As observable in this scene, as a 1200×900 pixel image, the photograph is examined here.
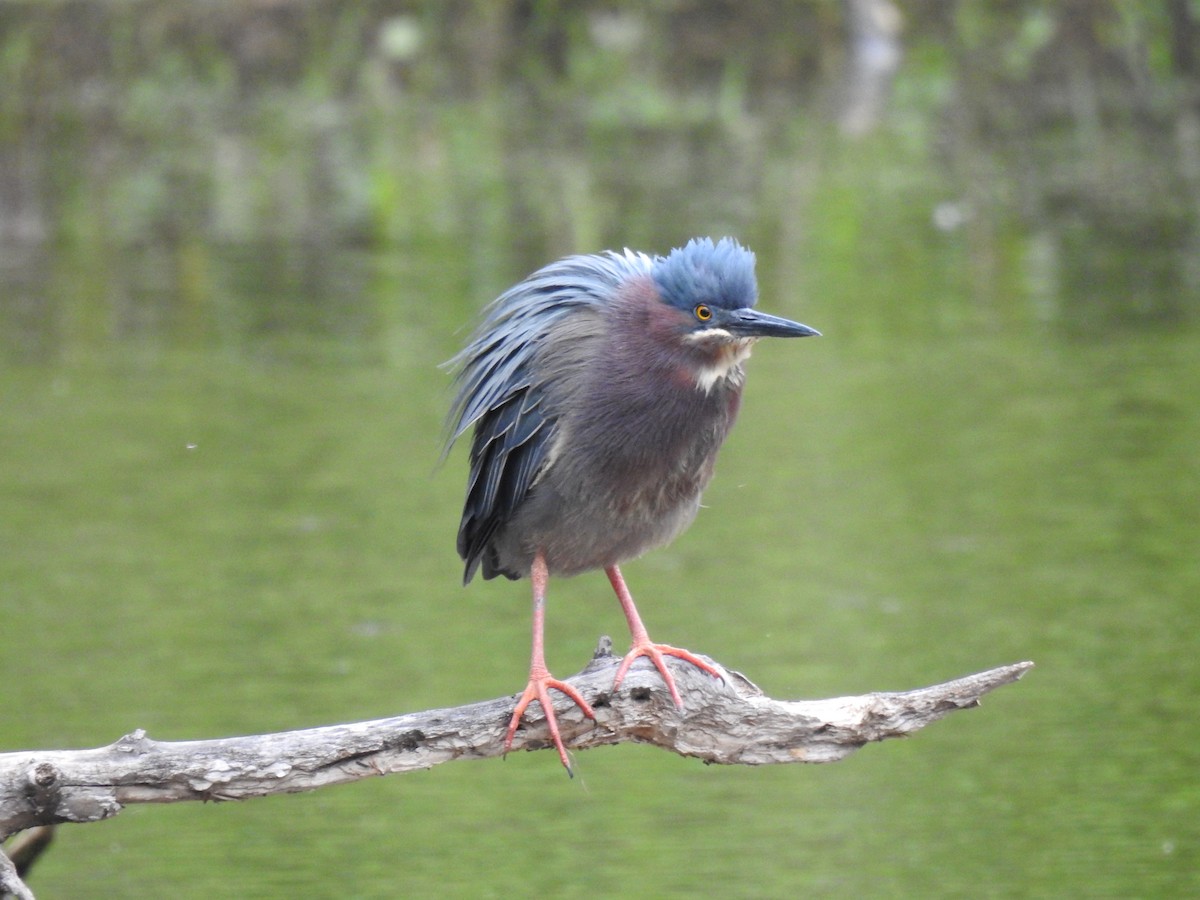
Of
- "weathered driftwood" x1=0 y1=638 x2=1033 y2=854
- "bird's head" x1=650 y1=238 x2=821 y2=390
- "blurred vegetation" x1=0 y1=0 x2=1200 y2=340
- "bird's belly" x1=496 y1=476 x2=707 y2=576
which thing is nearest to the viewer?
"weathered driftwood" x1=0 y1=638 x2=1033 y2=854

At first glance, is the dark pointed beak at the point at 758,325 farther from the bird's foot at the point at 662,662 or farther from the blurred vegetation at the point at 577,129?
the blurred vegetation at the point at 577,129

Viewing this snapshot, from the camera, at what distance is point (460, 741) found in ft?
14.4

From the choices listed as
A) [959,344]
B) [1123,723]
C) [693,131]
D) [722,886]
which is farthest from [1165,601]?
[693,131]

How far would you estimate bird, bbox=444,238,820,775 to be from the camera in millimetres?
4430

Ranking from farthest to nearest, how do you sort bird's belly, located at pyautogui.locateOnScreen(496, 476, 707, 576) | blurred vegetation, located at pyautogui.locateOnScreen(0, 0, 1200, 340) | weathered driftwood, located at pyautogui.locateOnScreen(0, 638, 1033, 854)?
blurred vegetation, located at pyautogui.locateOnScreen(0, 0, 1200, 340)
bird's belly, located at pyautogui.locateOnScreen(496, 476, 707, 576)
weathered driftwood, located at pyautogui.locateOnScreen(0, 638, 1033, 854)

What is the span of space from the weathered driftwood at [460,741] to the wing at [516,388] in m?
0.49

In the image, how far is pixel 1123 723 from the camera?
6.77 meters

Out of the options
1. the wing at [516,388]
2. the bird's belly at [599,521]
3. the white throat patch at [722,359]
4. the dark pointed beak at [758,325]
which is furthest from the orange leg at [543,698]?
the dark pointed beak at [758,325]

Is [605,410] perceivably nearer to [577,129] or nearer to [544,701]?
[544,701]

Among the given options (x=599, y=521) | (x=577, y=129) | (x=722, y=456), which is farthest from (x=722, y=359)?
(x=577, y=129)

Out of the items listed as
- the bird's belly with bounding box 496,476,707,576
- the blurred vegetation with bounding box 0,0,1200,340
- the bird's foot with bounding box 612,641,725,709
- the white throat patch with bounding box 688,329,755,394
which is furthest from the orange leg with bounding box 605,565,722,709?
the blurred vegetation with bounding box 0,0,1200,340

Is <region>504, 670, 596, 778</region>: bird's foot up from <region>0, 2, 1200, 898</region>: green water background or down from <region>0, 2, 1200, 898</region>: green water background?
down

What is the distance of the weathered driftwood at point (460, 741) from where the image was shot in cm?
420

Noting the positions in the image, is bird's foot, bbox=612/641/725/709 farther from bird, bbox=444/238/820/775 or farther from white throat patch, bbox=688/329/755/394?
white throat patch, bbox=688/329/755/394
